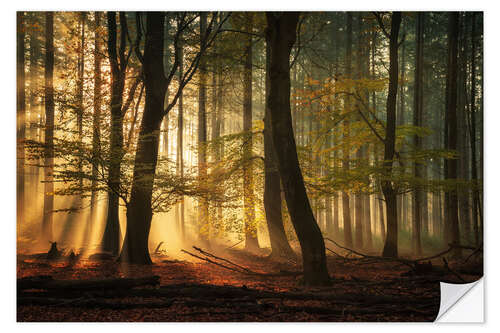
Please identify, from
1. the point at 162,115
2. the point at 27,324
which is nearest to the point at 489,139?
the point at 162,115

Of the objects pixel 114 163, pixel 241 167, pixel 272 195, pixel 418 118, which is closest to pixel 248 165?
pixel 241 167

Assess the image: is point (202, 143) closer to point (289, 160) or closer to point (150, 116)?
point (150, 116)

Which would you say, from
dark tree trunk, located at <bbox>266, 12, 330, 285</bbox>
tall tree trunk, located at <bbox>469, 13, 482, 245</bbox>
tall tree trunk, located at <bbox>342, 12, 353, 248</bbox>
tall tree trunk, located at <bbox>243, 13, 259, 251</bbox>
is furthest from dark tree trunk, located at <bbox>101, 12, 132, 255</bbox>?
tall tree trunk, located at <bbox>469, 13, 482, 245</bbox>

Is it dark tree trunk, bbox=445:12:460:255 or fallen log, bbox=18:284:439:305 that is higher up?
dark tree trunk, bbox=445:12:460:255

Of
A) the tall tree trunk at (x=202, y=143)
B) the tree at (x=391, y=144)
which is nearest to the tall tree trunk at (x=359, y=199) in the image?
the tree at (x=391, y=144)

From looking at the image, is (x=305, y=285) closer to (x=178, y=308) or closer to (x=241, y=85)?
(x=178, y=308)

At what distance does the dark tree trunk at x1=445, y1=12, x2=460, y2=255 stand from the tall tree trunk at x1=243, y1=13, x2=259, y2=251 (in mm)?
2432

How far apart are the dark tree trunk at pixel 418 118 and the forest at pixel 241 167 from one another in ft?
A: 0.08

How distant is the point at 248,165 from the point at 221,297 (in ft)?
5.95

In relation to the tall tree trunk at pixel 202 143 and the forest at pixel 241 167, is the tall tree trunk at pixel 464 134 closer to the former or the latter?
the forest at pixel 241 167

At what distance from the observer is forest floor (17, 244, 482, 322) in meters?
2.88

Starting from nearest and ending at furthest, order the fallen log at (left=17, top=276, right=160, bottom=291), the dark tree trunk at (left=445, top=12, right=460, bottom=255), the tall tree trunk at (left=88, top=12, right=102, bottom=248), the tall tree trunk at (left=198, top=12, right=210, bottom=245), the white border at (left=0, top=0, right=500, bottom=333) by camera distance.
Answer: the fallen log at (left=17, top=276, right=160, bottom=291), the white border at (left=0, top=0, right=500, bottom=333), the tall tree trunk at (left=88, top=12, right=102, bottom=248), the dark tree trunk at (left=445, top=12, right=460, bottom=255), the tall tree trunk at (left=198, top=12, right=210, bottom=245)

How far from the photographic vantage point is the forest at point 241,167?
9.75ft

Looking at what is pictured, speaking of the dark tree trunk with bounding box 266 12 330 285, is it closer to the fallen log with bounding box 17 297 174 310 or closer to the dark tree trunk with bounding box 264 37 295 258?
the dark tree trunk with bounding box 264 37 295 258
